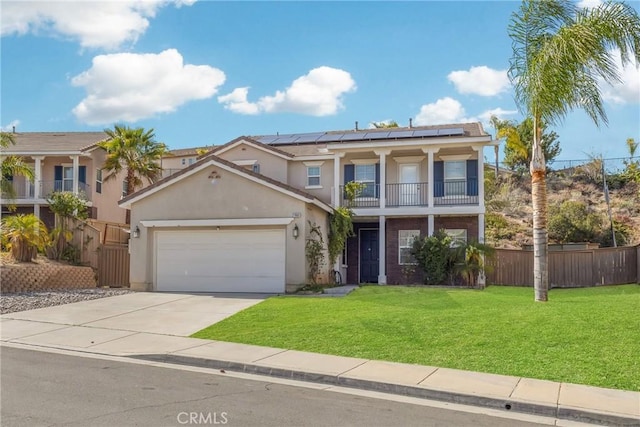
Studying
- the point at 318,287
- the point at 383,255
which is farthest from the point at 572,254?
the point at 318,287

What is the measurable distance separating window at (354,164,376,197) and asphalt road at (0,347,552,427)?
16672 mm

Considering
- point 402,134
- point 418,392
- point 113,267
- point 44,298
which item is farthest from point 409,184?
point 418,392

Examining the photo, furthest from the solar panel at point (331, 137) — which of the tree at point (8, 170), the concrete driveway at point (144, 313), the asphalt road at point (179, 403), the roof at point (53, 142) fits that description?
the asphalt road at point (179, 403)

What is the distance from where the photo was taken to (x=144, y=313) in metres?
14.4

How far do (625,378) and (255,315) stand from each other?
308 inches

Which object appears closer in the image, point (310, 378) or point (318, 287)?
point (310, 378)

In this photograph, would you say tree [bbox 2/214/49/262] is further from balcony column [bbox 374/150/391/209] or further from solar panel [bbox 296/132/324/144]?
balcony column [bbox 374/150/391/209]

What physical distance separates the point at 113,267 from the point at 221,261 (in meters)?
5.73

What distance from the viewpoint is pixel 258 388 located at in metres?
7.93

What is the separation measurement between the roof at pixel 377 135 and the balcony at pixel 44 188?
30.2 ft

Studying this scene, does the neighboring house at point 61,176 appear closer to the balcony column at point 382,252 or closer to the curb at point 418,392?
the balcony column at point 382,252

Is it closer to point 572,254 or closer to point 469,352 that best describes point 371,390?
point 469,352

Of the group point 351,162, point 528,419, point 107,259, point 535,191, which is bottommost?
point 528,419

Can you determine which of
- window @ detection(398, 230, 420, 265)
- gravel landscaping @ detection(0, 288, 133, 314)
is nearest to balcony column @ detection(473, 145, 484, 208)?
window @ detection(398, 230, 420, 265)
